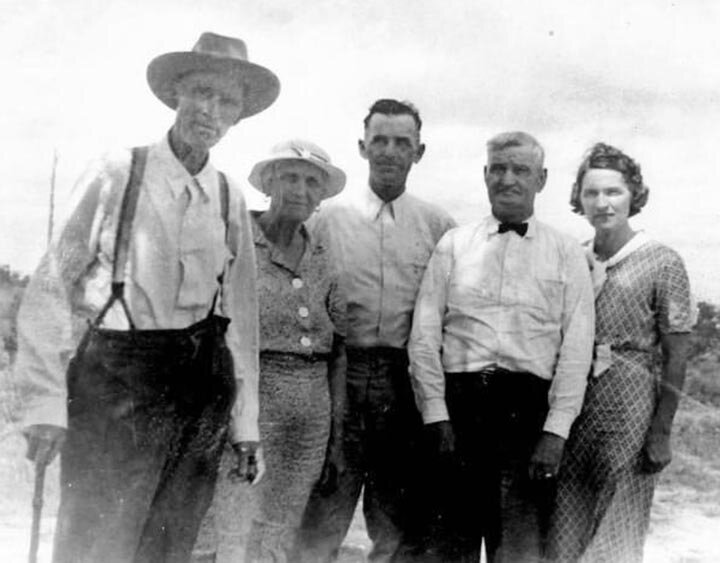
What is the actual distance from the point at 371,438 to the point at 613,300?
1.21 m

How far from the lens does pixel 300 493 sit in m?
3.40

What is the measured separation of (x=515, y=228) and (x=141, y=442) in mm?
1827

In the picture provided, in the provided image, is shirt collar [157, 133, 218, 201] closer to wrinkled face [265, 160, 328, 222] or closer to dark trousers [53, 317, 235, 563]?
dark trousers [53, 317, 235, 563]

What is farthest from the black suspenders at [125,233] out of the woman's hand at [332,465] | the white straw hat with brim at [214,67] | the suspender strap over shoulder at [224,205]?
the woman's hand at [332,465]

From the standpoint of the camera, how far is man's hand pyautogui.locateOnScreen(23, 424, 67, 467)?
7.95 feet

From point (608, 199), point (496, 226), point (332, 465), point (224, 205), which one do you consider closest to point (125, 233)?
point (224, 205)

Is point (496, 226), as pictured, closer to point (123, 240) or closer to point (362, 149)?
point (362, 149)

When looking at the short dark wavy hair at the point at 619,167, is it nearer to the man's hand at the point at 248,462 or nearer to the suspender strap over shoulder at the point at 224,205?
Result: the suspender strap over shoulder at the point at 224,205

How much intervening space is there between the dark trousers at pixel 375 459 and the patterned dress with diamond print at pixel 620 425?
0.68 metres

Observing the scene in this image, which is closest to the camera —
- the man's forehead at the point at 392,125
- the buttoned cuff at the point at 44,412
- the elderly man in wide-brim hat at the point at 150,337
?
the buttoned cuff at the point at 44,412

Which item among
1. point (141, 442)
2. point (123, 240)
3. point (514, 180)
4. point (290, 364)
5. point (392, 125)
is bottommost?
point (141, 442)

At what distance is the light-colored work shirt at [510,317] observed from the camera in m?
Result: 3.46

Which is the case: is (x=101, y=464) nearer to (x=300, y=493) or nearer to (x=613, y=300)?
(x=300, y=493)

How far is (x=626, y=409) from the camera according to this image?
3.53 metres
